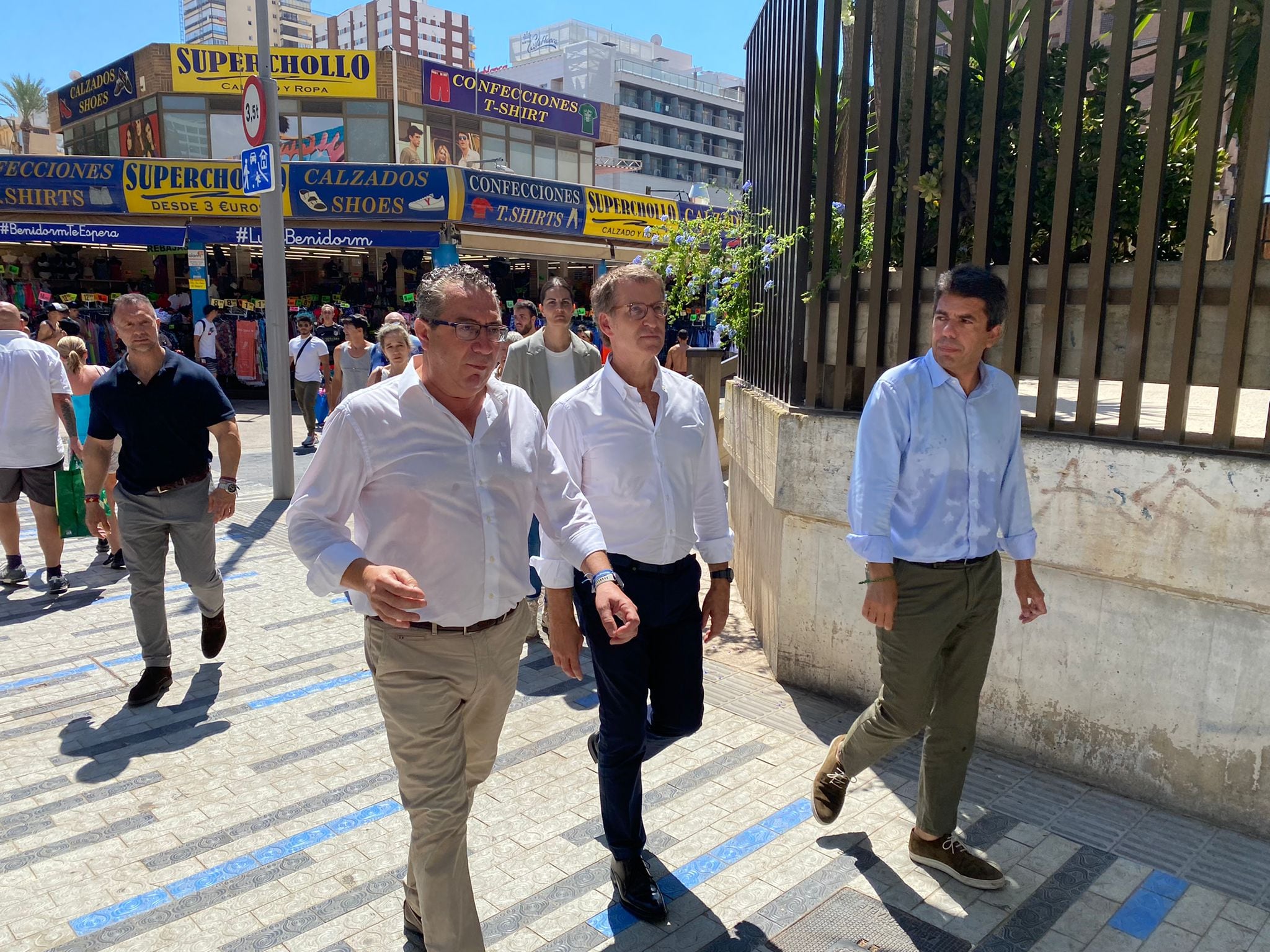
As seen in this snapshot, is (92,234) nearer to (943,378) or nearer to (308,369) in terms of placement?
(308,369)

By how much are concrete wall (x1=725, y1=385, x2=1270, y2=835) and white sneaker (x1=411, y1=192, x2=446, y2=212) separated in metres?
16.4

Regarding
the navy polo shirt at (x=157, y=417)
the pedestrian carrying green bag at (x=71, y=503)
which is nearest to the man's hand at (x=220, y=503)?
the navy polo shirt at (x=157, y=417)

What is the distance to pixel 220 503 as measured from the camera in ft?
15.6

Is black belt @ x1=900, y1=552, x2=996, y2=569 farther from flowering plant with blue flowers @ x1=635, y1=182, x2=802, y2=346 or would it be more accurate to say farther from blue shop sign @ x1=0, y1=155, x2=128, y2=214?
blue shop sign @ x1=0, y1=155, x2=128, y2=214

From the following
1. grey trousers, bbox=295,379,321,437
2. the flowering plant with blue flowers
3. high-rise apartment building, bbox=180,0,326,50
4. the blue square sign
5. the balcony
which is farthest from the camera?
high-rise apartment building, bbox=180,0,326,50

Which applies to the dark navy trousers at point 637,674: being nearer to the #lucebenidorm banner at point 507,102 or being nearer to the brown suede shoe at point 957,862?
the brown suede shoe at point 957,862

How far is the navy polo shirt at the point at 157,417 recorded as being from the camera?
4.51 meters

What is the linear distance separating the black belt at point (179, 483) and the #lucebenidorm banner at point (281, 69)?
79.1 ft

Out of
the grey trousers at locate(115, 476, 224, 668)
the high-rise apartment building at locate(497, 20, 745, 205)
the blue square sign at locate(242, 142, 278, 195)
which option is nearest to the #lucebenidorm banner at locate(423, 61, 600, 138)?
the blue square sign at locate(242, 142, 278, 195)

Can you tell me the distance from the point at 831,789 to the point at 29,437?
574 centimetres

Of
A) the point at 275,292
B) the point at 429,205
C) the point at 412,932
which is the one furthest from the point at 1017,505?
the point at 429,205

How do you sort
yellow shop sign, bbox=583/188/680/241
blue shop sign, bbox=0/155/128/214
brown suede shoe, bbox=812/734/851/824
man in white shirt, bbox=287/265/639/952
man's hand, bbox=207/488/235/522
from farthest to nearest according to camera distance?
1. yellow shop sign, bbox=583/188/680/241
2. blue shop sign, bbox=0/155/128/214
3. man's hand, bbox=207/488/235/522
4. brown suede shoe, bbox=812/734/851/824
5. man in white shirt, bbox=287/265/639/952

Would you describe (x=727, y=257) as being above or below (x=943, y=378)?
above

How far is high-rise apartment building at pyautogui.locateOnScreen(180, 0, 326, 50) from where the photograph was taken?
117188 millimetres
